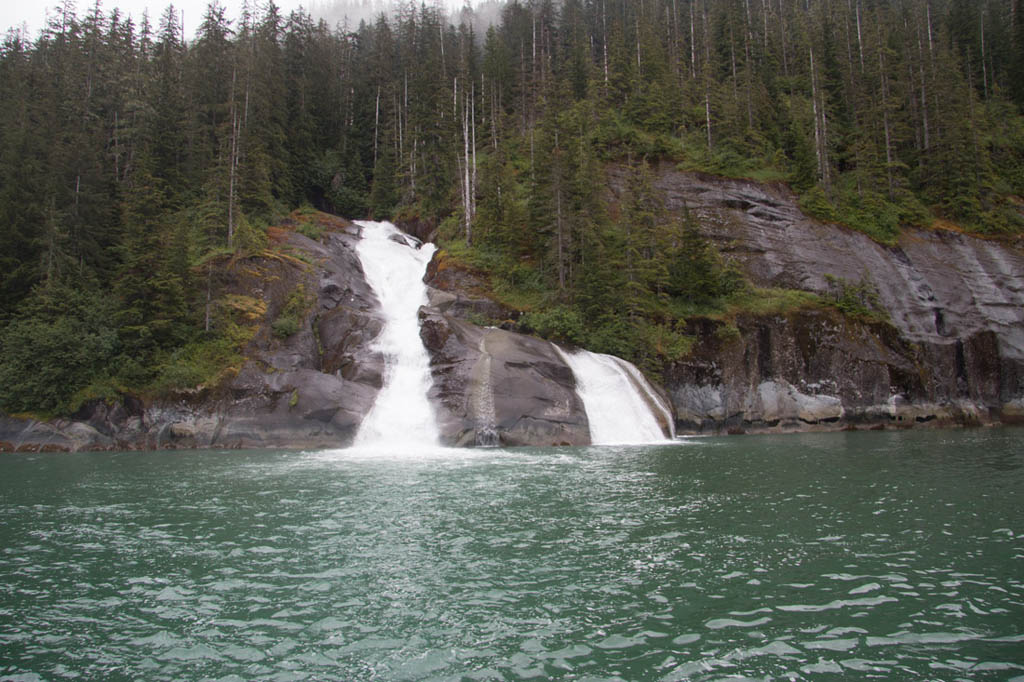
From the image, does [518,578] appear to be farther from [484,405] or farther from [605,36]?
[605,36]

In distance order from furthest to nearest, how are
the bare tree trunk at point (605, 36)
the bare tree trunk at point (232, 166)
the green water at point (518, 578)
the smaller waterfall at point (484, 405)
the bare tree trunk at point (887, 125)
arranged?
the bare tree trunk at point (605, 36) < the bare tree trunk at point (887, 125) < the bare tree trunk at point (232, 166) < the smaller waterfall at point (484, 405) < the green water at point (518, 578)

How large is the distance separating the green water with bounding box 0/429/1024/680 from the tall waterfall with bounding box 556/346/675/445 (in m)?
9.99

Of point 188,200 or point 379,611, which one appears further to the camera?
point 188,200

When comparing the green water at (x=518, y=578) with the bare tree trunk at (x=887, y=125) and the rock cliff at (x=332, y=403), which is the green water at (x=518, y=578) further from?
the bare tree trunk at (x=887, y=125)

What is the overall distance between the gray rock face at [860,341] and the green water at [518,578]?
1582 cm

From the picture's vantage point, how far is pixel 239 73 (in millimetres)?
42906

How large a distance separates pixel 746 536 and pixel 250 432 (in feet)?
69.6

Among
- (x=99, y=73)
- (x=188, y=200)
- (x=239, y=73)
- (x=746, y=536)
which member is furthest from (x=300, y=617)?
(x=99, y=73)

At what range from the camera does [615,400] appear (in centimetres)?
2636

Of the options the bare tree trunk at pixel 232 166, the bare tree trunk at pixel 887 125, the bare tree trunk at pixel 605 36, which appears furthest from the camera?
the bare tree trunk at pixel 605 36

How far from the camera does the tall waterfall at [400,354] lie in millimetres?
23511

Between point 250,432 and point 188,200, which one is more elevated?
point 188,200

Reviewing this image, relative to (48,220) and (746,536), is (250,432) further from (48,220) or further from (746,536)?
(746,536)

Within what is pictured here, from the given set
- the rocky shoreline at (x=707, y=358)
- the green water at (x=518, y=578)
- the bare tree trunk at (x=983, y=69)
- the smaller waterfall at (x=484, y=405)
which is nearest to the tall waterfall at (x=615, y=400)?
the rocky shoreline at (x=707, y=358)
